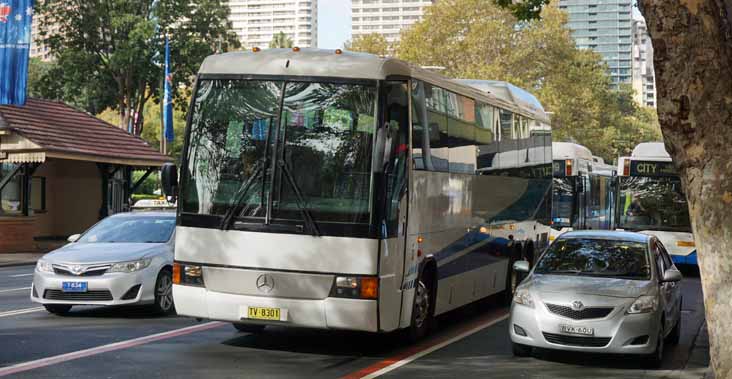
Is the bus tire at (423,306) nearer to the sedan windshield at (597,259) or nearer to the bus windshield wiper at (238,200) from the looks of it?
the sedan windshield at (597,259)

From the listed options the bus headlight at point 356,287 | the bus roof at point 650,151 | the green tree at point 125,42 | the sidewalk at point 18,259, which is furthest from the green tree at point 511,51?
the bus headlight at point 356,287

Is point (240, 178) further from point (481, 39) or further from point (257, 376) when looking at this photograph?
point (481, 39)

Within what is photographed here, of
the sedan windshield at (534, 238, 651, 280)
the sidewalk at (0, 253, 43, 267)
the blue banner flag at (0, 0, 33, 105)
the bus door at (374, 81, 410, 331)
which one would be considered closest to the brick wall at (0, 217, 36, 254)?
the sidewalk at (0, 253, 43, 267)

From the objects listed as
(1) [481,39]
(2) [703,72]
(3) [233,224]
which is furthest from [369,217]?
(1) [481,39]

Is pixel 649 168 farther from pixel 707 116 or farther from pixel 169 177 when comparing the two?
pixel 707 116

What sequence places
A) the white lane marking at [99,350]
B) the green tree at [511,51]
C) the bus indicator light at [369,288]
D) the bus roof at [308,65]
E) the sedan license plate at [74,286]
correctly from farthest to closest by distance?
1. the green tree at [511,51]
2. the sedan license plate at [74,286]
3. the bus roof at [308,65]
4. the bus indicator light at [369,288]
5. the white lane marking at [99,350]

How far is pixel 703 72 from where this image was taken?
23.5 ft

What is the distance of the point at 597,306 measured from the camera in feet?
36.9

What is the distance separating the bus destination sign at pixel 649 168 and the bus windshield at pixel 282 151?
15.8 meters

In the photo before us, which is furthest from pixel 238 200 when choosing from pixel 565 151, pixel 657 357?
pixel 565 151

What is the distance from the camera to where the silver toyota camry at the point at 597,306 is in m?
11.2

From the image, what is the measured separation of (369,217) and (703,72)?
14.8ft

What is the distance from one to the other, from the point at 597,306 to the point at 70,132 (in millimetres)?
28937

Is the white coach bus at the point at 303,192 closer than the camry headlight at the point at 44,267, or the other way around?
the white coach bus at the point at 303,192
